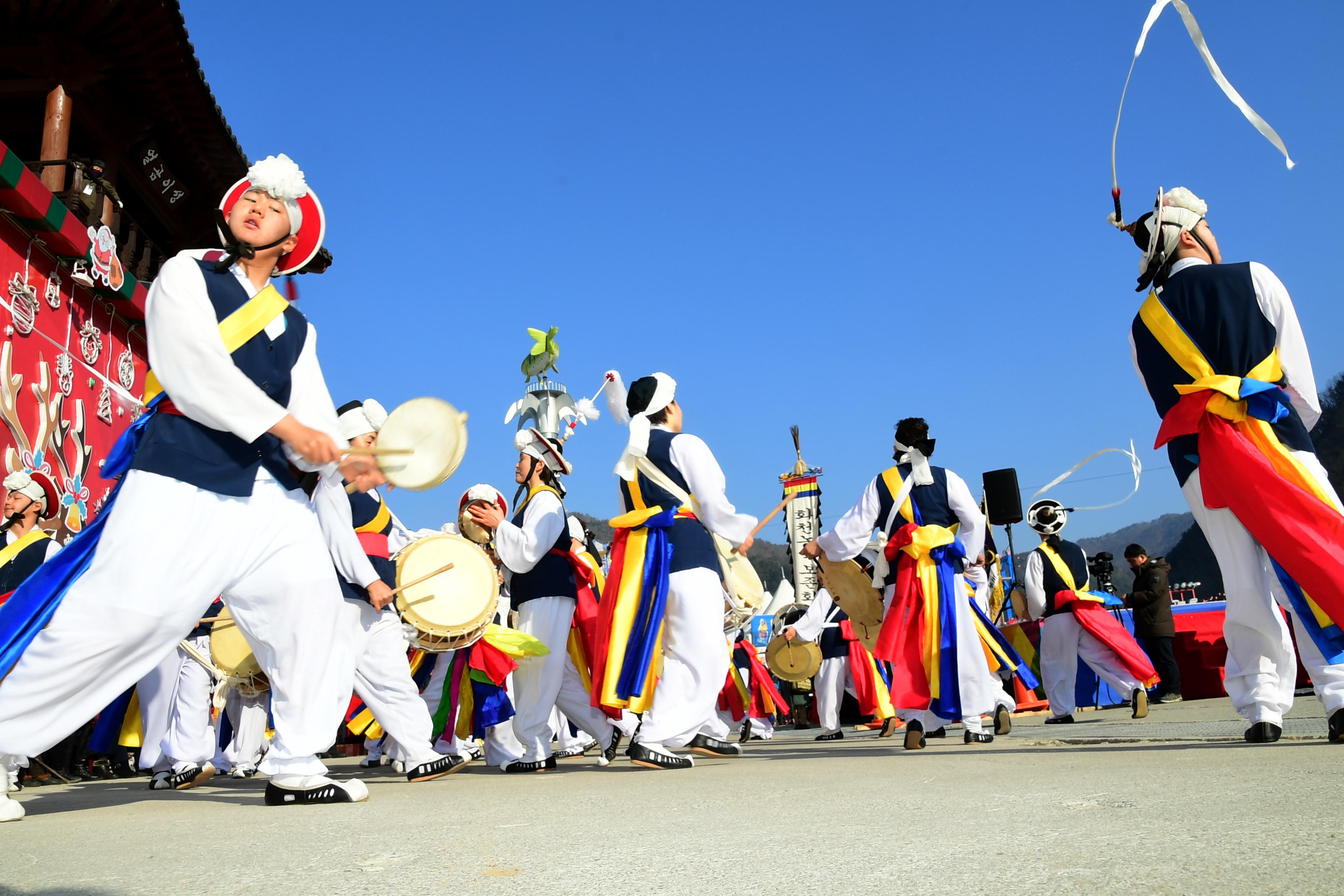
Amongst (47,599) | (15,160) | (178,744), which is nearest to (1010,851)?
(47,599)

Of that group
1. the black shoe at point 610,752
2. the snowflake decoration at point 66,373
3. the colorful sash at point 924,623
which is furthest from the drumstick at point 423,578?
the snowflake decoration at point 66,373

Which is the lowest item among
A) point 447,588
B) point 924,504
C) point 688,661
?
point 688,661

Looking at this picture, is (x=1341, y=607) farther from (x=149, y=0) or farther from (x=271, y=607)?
(x=149, y=0)

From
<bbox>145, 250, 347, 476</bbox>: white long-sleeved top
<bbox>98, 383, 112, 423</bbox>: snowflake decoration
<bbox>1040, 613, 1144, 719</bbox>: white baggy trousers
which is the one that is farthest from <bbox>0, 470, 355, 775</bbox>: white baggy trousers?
Result: <bbox>98, 383, 112, 423</bbox>: snowflake decoration

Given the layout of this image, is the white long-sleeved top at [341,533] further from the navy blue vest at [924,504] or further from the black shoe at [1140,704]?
the black shoe at [1140,704]

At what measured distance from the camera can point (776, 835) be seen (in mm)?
1989

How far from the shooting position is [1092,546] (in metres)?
113

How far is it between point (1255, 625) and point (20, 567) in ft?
17.0

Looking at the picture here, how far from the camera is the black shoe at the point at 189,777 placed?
4.84m

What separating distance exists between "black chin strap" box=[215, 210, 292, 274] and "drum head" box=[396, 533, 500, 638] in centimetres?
174

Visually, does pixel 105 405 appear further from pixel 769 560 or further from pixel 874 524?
pixel 769 560

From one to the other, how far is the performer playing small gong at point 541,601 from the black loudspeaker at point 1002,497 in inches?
377

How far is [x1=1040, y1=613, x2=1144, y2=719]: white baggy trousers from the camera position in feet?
27.0

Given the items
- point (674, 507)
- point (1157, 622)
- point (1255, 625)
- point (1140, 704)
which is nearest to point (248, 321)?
point (674, 507)
